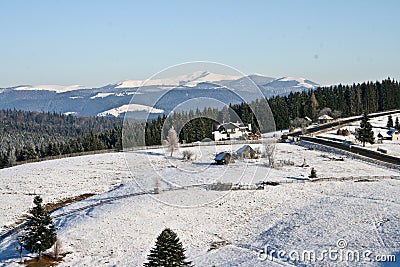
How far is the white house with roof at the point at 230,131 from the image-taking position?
267 ft

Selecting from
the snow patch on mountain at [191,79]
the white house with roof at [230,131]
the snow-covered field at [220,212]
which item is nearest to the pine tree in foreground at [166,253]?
the snow-covered field at [220,212]

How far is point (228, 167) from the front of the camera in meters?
53.2

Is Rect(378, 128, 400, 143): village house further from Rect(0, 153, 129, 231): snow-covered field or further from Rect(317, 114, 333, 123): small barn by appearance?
Rect(0, 153, 129, 231): snow-covered field

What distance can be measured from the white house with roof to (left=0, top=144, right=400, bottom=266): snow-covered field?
959 inches

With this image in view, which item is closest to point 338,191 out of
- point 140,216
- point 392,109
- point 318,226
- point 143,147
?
point 318,226

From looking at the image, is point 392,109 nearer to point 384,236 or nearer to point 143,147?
point 143,147

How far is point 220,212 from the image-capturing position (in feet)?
117

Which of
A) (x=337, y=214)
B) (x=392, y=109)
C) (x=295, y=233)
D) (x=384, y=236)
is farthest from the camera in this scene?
(x=392, y=109)

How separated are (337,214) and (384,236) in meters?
5.54

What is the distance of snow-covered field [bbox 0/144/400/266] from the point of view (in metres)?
27.6

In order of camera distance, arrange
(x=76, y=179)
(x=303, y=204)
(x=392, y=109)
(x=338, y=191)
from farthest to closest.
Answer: (x=392, y=109)
(x=76, y=179)
(x=338, y=191)
(x=303, y=204)

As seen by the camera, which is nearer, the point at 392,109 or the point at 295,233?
the point at 295,233

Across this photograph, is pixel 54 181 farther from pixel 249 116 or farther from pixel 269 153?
pixel 249 116

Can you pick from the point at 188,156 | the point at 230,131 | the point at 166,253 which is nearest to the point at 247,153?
the point at 188,156
